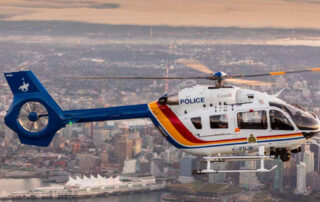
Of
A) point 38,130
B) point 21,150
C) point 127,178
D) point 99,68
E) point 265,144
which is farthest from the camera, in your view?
point 99,68

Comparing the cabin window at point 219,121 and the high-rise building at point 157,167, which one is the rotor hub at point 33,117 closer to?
the cabin window at point 219,121

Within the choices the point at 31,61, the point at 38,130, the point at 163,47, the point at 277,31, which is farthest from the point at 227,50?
the point at 38,130

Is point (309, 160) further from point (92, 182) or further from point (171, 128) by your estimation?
point (171, 128)

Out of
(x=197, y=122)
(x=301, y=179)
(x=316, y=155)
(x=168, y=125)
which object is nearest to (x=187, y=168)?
(x=301, y=179)

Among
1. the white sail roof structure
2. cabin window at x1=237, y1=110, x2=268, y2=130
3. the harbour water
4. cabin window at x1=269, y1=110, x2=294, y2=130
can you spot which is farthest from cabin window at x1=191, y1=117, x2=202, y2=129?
the white sail roof structure

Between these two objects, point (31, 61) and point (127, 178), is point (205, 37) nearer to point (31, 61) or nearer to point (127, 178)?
point (31, 61)

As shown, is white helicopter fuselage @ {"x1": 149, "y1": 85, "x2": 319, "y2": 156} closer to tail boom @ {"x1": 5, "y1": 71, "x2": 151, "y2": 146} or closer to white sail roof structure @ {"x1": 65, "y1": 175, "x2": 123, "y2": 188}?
tail boom @ {"x1": 5, "y1": 71, "x2": 151, "y2": 146}
